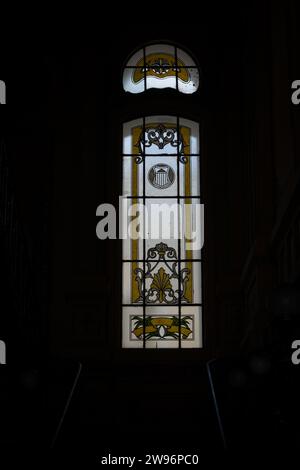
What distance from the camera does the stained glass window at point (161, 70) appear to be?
12.3 metres

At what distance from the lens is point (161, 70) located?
1236cm

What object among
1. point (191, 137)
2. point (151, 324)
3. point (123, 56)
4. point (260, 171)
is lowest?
point (151, 324)

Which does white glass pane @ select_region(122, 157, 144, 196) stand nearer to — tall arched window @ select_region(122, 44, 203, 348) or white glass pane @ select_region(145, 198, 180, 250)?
tall arched window @ select_region(122, 44, 203, 348)

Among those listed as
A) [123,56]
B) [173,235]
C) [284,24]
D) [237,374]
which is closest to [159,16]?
[123,56]

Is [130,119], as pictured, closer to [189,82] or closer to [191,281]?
[189,82]

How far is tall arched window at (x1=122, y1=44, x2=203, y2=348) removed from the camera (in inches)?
452

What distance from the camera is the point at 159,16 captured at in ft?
40.5

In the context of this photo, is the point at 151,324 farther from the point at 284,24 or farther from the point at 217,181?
the point at 284,24

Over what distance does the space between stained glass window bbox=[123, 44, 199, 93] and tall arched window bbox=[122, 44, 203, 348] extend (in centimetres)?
1

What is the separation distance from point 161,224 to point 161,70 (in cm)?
210

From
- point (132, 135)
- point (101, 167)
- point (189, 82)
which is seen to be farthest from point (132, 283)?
point (189, 82)

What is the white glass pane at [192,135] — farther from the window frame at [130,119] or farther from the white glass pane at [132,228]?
the white glass pane at [132,228]

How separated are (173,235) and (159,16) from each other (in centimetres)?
294

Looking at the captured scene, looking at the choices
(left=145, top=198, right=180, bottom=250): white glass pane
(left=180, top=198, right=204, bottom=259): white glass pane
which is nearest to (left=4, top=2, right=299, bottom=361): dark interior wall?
(left=180, top=198, right=204, bottom=259): white glass pane
